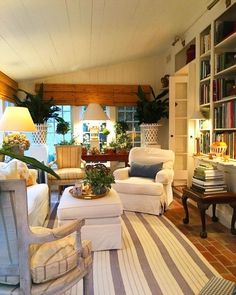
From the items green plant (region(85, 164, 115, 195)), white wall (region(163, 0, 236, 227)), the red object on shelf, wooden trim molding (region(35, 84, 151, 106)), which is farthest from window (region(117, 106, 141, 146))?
green plant (region(85, 164, 115, 195))

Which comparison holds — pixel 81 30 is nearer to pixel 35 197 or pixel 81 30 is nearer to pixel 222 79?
pixel 222 79

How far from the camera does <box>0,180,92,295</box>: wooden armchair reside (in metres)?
1.30

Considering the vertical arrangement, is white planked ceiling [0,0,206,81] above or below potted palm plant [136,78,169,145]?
above

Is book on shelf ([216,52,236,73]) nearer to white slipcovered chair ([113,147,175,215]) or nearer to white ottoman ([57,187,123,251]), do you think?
white slipcovered chair ([113,147,175,215])

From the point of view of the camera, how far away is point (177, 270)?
230 cm

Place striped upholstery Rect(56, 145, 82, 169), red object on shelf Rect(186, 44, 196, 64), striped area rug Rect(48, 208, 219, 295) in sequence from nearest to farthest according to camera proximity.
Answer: striped area rug Rect(48, 208, 219, 295), striped upholstery Rect(56, 145, 82, 169), red object on shelf Rect(186, 44, 196, 64)

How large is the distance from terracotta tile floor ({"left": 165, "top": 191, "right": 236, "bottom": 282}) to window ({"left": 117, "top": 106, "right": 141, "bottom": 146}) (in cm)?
274

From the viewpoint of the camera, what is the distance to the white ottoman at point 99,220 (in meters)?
2.63

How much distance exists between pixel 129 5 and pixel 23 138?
2.09 m

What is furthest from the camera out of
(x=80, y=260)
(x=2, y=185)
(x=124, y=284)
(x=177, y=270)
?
(x=177, y=270)

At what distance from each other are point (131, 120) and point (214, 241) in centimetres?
401

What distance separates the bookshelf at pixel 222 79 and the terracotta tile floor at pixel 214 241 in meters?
0.90

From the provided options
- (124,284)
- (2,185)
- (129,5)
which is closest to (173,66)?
(129,5)

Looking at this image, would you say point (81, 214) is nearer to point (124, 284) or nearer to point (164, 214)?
point (124, 284)
